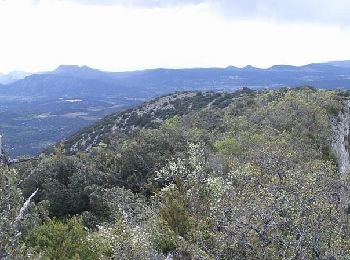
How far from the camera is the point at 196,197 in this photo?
2241 cm

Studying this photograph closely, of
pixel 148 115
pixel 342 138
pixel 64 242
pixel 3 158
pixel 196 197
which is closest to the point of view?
pixel 3 158

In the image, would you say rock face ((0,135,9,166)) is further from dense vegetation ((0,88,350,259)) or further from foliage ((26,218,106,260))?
foliage ((26,218,106,260))

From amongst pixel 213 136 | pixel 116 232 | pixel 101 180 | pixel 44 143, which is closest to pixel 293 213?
pixel 116 232

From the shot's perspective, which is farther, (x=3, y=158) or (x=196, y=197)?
(x=196, y=197)

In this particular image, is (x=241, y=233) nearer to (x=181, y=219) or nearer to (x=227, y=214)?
(x=227, y=214)

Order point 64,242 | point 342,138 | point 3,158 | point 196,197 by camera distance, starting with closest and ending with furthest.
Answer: point 3,158
point 64,242
point 196,197
point 342,138


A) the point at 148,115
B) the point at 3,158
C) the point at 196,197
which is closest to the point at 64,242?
the point at 3,158

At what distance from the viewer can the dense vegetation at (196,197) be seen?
587 inches

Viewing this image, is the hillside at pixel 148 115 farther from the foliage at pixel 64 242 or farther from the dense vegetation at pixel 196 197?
the foliage at pixel 64 242

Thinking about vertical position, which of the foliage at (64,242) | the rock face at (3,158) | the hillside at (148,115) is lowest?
the hillside at (148,115)

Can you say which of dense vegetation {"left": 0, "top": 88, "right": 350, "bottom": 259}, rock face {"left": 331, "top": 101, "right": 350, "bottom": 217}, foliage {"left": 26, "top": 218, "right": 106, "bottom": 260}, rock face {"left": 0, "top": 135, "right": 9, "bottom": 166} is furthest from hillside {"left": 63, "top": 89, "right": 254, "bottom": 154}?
rock face {"left": 0, "top": 135, "right": 9, "bottom": 166}

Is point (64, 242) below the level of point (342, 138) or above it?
above

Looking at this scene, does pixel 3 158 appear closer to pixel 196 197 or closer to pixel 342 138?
pixel 196 197

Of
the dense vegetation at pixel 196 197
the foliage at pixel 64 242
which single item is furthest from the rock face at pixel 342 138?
the foliage at pixel 64 242
